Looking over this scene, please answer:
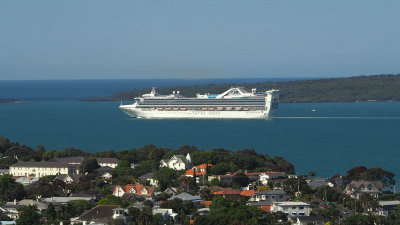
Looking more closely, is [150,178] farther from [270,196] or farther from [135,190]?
[270,196]

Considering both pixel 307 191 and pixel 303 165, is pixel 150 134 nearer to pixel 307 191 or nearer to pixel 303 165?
pixel 303 165

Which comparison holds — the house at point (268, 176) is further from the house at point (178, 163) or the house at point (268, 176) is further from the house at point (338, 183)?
the house at point (178, 163)

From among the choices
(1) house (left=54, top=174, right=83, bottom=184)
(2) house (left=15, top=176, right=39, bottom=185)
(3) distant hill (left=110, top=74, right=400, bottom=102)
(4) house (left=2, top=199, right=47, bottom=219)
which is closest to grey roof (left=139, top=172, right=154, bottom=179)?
(1) house (left=54, top=174, right=83, bottom=184)

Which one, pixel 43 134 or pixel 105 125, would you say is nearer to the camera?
pixel 43 134

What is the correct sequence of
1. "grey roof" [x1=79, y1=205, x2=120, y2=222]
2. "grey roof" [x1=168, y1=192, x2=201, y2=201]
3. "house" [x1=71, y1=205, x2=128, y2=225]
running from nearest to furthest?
"house" [x1=71, y1=205, x2=128, y2=225] < "grey roof" [x1=79, y1=205, x2=120, y2=222] < "grey roof" [x1=168, y1=192, x2=201, y2=201]

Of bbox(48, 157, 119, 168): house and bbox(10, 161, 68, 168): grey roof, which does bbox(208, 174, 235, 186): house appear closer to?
bbox(48, 157, 119, 168): house

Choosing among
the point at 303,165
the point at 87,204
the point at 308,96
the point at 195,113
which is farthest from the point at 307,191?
the point at 308,96
